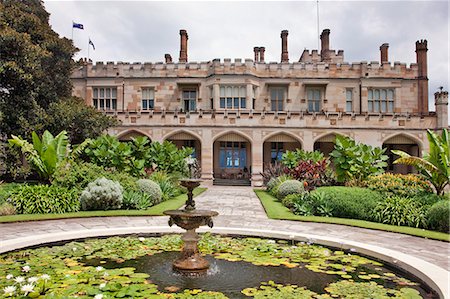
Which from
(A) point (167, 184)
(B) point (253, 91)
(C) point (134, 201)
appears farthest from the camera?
(B) point (253, 91)

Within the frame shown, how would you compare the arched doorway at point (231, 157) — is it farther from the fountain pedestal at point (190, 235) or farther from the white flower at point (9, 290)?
the white flower at point (9, 290)

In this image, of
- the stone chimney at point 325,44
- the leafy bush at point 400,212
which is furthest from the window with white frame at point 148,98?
the leafy bush at point 400,212

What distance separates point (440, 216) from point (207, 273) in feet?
24.3

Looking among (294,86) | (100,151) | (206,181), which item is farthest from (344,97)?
(100,151)

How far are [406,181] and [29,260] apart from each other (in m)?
12.2

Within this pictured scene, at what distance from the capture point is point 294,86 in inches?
1239

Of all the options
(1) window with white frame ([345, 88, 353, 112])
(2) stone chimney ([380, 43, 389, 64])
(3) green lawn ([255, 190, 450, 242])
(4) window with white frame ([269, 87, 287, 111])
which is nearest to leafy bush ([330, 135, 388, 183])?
(3) green lawn ([255, 190, 450, 242])

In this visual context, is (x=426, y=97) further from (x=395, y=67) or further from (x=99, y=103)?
(x=99, y=103)

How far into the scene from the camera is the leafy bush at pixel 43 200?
41.2ft

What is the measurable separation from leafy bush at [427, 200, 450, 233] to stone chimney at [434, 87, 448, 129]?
18.6 m

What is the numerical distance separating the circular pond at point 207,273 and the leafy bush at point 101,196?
522 centimetres

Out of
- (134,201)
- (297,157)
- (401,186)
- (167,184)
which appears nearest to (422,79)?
(297,157)

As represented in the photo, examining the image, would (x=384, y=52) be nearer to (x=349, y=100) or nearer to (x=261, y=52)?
(x=349, y=100)

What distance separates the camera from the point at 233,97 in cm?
3039
